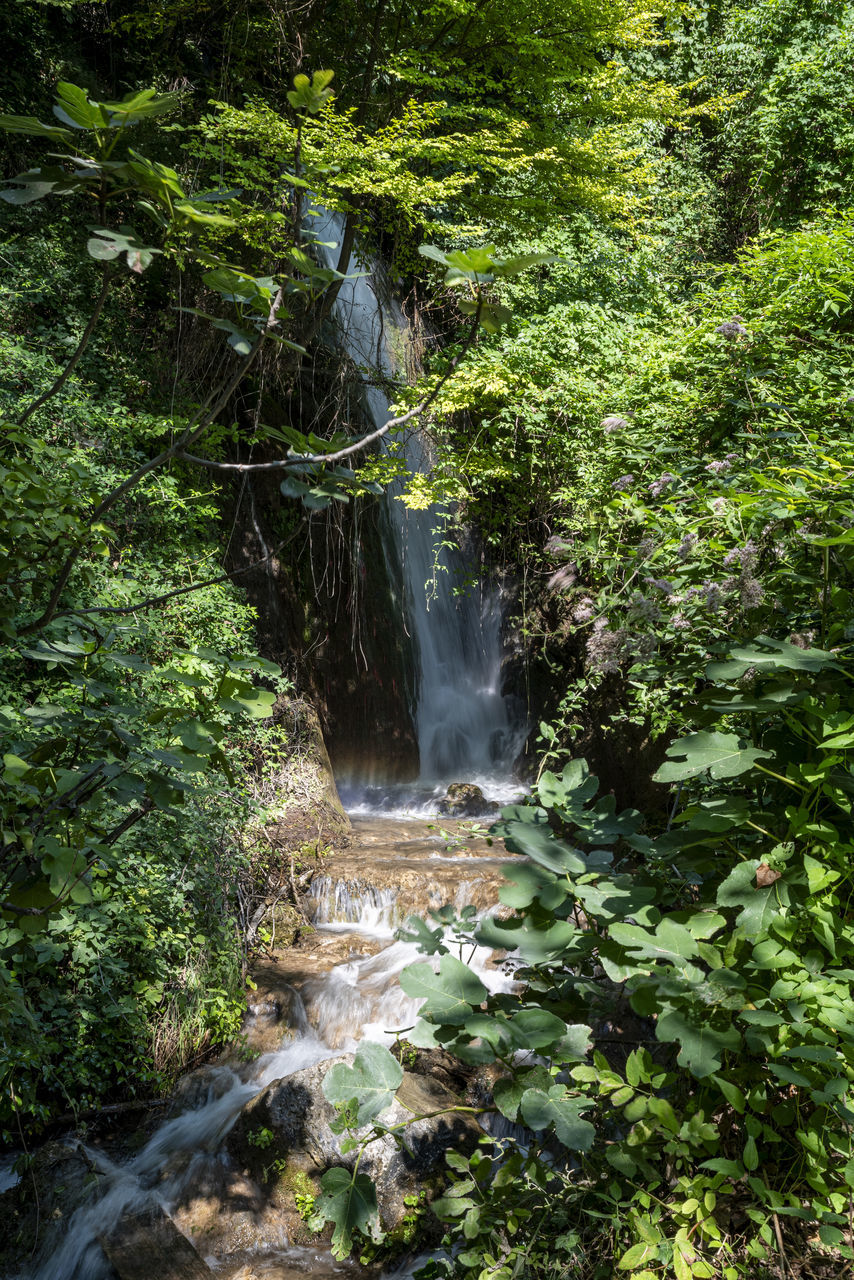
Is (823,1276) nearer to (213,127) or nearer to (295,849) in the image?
(295,849)

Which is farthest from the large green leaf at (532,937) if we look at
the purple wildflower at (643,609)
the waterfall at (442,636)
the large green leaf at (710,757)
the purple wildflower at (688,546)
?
the waterfall at (442,636)

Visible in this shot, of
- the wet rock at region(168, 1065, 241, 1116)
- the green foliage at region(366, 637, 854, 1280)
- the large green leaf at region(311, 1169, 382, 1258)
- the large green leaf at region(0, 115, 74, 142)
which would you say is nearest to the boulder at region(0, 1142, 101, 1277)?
the wet rock at region(168, 1065, 241, 1116)

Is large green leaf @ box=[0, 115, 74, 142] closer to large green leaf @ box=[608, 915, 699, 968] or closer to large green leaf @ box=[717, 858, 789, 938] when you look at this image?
large green leaf @ box=[608, 915, 699, 968]

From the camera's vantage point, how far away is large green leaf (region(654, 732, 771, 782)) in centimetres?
136

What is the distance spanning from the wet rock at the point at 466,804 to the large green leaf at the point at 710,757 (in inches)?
259

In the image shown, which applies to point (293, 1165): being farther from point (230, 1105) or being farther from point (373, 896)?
point (373, 896)

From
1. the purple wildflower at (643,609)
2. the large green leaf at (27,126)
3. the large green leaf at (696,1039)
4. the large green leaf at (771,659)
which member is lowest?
the large green leaf at (696,1039)

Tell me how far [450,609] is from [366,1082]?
30.0ft

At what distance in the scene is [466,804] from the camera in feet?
26.6

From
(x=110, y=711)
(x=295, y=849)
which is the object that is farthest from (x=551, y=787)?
(x=295, y=849)

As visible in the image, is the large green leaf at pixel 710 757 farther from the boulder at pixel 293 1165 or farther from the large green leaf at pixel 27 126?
the boulder at pixel 293 1165

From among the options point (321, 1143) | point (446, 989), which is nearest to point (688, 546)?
point (446, 989)

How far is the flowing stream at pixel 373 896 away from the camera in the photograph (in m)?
3.53

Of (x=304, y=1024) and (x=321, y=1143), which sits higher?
(x=321, y=1143)
